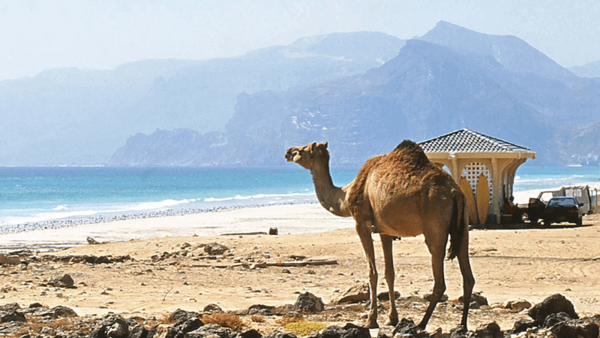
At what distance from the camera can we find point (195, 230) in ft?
123

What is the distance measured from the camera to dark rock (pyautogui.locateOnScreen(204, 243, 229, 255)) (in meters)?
22.7

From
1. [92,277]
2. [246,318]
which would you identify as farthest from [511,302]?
[92,277]

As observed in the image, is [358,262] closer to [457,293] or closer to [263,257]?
[263,257]

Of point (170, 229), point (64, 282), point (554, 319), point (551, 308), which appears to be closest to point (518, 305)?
point (551, 308)

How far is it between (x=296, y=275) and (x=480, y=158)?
13556 mm

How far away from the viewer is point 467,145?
1159 inches

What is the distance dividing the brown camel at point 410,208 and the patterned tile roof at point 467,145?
1889 centimetres

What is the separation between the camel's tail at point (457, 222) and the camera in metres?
9.19

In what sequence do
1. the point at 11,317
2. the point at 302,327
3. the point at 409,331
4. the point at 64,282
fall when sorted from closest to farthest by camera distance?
the point at 409,331, the point at 302,327, the point at 11,317, the point at 64,282

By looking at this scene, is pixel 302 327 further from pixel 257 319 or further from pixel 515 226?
pixel 515 226

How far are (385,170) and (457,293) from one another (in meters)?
4.62

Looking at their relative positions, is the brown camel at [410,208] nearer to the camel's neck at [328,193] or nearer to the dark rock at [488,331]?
the camel's neck at [328,193]

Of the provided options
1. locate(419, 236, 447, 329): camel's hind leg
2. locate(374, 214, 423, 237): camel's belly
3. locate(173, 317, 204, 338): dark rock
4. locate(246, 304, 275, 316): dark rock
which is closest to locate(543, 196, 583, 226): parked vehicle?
locate(246, 304, 275, 316): dark rock

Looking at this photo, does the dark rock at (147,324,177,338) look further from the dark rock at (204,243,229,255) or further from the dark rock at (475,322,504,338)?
the dark rock at (204,243,229,255)
